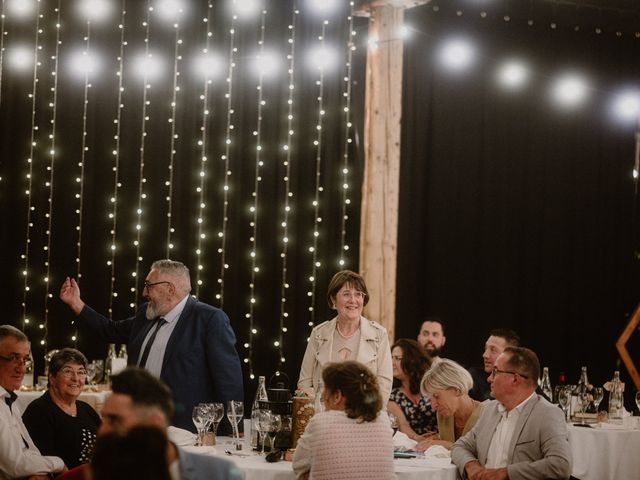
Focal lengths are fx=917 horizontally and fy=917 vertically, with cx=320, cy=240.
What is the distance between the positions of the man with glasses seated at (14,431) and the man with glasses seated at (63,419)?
14cm

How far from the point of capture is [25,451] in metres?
3.80

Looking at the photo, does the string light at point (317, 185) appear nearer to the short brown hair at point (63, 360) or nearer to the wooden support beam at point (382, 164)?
the wooden support beam at point (382, 164)

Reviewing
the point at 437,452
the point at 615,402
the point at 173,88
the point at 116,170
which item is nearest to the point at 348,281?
the point at 437,452

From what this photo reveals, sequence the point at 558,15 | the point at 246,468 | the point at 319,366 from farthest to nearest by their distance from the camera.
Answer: the point at 558,15, the point at 319,366, the point at 246,468

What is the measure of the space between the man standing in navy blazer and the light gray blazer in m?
1.34

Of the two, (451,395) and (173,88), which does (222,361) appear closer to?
(451,395)

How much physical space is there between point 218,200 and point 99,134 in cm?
117

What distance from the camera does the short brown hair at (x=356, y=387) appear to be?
3.29 m

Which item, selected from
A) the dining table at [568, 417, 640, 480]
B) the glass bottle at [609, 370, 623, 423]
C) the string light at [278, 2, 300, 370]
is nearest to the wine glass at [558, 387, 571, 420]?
the dining table at [568, 417, 640, 480]

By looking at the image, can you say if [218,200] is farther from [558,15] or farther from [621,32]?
[621,32]

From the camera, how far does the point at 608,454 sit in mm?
5629

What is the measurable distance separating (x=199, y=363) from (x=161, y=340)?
0.81ft

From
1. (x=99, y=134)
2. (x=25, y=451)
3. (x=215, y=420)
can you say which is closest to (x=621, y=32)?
(x=99, y=134)

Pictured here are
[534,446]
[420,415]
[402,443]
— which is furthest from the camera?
[420,415]
